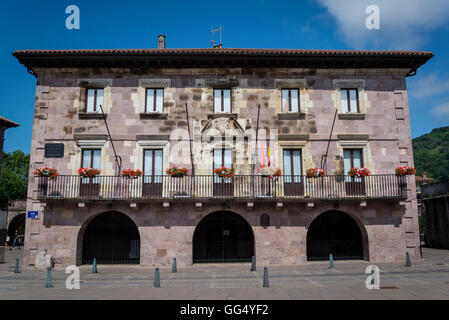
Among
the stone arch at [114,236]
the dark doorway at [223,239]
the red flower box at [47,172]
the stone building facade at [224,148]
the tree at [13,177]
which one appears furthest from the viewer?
the tree at [13,177]

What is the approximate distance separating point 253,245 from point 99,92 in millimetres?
12721

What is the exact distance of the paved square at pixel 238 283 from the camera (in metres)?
11.2

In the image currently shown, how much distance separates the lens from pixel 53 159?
1916 cm

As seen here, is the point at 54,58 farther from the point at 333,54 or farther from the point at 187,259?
the point at 333,54

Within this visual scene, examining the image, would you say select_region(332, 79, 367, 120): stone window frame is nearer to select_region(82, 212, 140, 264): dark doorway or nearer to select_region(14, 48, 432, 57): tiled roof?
select_region(14, 48, 432, 57): tiled roof

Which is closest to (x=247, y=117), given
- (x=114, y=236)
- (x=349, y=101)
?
(x=349, y=101)

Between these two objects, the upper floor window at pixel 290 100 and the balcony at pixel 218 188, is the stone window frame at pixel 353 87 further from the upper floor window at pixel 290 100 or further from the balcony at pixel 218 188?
the balcony at pixel 218 188

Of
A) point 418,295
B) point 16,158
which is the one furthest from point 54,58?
point 16,158

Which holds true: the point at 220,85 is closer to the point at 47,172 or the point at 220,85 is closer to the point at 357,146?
the point at 357,146

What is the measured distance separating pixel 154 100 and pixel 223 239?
9.16m

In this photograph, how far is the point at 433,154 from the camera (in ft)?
307

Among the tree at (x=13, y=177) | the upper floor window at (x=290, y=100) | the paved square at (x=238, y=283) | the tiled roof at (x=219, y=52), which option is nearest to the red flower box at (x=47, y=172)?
the paved square at (x=238, y=283)

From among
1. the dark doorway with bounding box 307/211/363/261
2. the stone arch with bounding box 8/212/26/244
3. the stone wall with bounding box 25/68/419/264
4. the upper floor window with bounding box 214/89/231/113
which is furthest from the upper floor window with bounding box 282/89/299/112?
the stone arch with bounding box 8/212/26/244

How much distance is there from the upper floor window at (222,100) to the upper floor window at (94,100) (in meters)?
6.71
